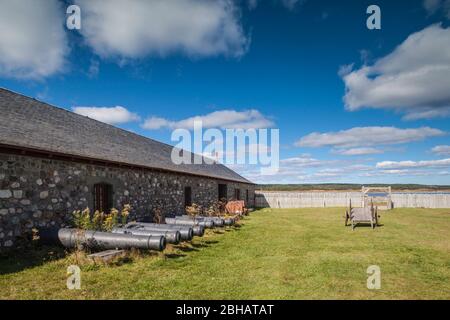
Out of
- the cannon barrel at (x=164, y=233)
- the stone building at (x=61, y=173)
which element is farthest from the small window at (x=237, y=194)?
the cannon barrel at (x=164, y=233)

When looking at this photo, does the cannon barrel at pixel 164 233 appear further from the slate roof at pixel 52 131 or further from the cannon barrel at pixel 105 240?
the slate roof at pixel 52 131

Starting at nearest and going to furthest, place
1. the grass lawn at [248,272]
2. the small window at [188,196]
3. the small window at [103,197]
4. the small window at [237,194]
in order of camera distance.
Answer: the grass lawn at [248,272] → the small window at [103,197] → the small window at [188,196] → the small window at [237,194]

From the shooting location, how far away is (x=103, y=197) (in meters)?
10.9

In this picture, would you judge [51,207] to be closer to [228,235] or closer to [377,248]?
[228,235]

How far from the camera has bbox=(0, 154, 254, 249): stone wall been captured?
288 inches

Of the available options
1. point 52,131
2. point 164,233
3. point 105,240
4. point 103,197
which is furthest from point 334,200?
point 105,240

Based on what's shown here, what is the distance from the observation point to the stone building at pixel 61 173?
745cm

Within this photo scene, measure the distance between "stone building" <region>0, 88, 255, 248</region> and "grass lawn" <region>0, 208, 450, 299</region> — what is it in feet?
3.72

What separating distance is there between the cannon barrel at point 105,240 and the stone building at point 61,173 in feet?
2.77

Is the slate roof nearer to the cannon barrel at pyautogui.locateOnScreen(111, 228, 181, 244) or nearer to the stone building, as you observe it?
the stone building

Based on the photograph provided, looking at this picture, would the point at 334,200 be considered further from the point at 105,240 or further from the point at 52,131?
the point at 105,240
